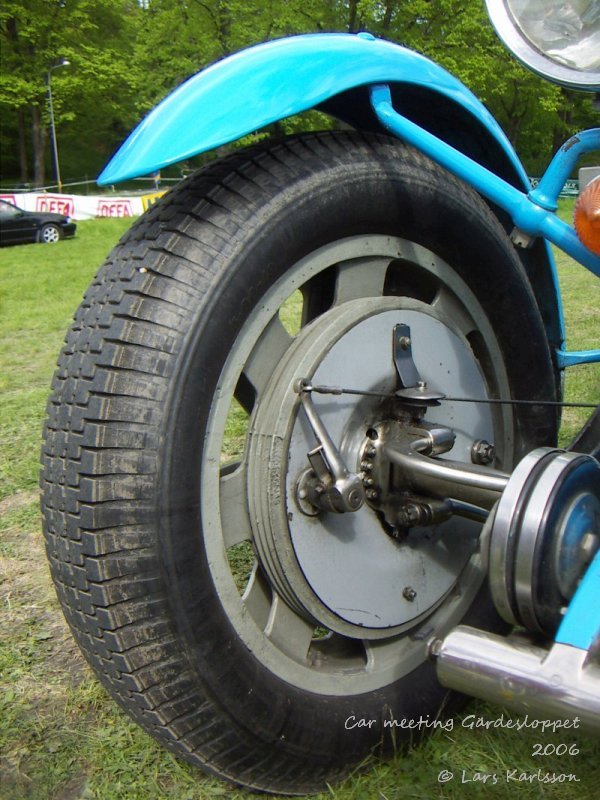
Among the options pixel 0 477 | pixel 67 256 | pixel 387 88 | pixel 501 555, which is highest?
pixel 67 256

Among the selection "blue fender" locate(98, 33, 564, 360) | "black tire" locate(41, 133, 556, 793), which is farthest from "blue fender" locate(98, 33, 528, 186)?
"black tire" locate(41, 133, 556, 793)

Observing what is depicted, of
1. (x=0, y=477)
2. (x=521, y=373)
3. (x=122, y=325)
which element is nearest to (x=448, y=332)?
(x=521, y=373)

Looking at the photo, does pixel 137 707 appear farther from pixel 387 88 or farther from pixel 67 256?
pixel 67 256

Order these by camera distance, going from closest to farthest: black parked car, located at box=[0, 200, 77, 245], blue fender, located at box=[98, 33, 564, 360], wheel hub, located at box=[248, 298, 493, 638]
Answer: blue fender, located at box=[98, 33, 564, 360]
wheel hub, located at box=[248, 298, 493, 638]
black parked car, located at box=[0, 200, 77, 245]

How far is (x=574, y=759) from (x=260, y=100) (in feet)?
4.83

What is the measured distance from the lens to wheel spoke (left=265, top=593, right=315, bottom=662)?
1.56 metres

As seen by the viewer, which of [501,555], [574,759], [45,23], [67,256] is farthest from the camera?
[45,23]

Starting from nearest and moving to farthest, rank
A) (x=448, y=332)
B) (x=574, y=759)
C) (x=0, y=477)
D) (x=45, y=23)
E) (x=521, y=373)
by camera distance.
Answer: (x=574, y=759)
(x=448, y=332)
(x=521, y=373)
(x=0, y=477)
(x=45, y=23)

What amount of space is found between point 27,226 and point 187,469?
16.6 meters

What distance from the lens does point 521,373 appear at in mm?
2029

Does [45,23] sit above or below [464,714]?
above

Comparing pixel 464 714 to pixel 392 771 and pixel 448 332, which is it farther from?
pixel 448 332

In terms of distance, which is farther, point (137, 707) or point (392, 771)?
point (392, 771)

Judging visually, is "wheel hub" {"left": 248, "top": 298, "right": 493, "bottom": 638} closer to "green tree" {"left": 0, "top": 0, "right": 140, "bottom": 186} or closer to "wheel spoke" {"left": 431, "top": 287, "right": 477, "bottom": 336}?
"wheel spoke" {"left": 431, "top": 287, "right": 477, "bottom": 336}
